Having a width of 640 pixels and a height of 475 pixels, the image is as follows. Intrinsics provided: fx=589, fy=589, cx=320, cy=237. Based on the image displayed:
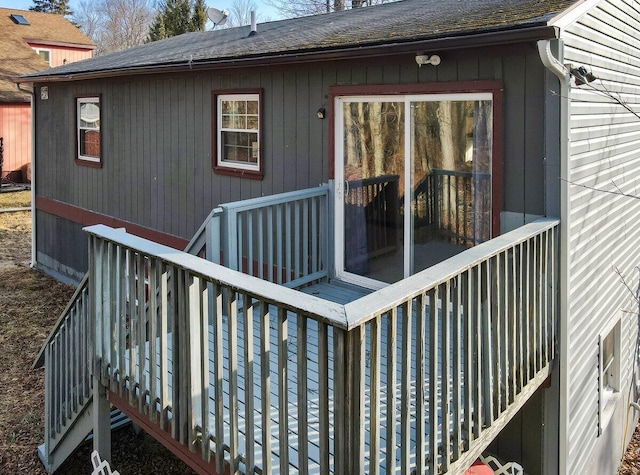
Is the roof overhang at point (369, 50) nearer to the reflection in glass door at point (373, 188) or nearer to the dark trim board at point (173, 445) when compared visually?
the reflection in glass door at point (373, 188)

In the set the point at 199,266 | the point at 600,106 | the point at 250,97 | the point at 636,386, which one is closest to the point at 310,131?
the point at 250,97

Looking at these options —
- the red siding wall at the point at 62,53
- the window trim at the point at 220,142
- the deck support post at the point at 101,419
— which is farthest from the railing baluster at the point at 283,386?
the red siding wall at the point at 62,53

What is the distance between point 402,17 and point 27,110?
18103mm

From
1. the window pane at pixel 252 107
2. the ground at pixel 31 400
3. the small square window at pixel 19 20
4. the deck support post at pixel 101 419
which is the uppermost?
the small square window at pixel 19 20

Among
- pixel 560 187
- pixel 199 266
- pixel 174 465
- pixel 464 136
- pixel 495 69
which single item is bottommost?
pixel 174 465

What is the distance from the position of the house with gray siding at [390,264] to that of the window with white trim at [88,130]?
94.7 inches

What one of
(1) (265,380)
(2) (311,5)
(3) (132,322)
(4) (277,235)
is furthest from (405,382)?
(2) (311,5)

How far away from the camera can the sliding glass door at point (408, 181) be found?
4738 mm

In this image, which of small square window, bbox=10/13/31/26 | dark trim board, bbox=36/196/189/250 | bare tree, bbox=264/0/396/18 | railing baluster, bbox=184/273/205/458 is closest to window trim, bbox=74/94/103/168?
dark trim board, bbox=36/196/189/250

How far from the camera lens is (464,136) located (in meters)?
4.75

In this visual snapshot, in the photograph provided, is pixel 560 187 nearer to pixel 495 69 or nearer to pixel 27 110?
pixel 495 69

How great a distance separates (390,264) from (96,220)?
6.04m

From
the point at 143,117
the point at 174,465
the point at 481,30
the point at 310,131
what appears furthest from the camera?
the point at 143,117

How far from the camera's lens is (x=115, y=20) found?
155 ft
